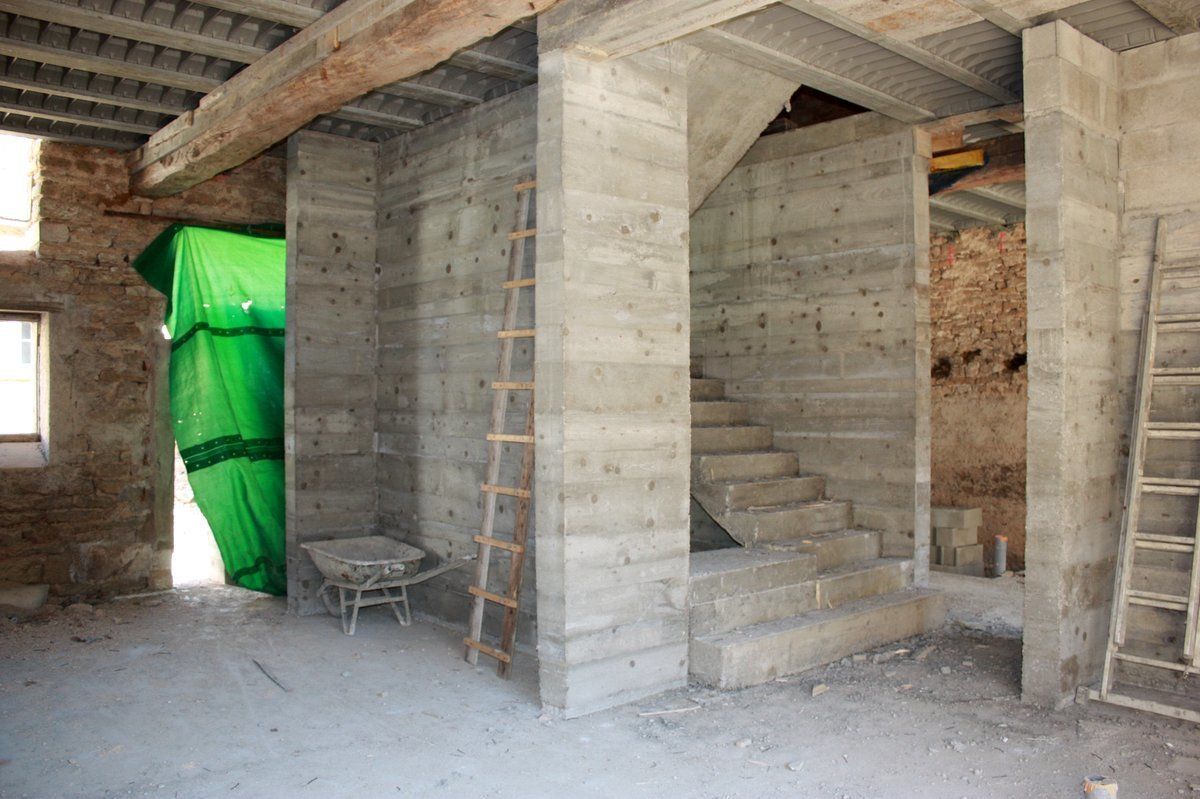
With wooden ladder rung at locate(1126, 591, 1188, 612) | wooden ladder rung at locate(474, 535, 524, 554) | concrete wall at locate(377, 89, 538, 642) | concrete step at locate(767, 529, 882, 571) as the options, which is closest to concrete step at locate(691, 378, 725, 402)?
concrete step at locate(767, 529, 882, 571)

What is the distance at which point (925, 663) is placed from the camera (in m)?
5.73

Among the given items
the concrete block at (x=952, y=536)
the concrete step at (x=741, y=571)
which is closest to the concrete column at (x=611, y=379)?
the concrete step at (x=741, y=571)

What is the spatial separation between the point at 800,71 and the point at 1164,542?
10.9ft

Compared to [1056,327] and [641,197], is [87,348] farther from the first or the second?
[1056,327]

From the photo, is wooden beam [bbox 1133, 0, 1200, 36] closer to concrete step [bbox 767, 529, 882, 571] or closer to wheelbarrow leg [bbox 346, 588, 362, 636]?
concrete step [bbox 767, 529, 882, 571]

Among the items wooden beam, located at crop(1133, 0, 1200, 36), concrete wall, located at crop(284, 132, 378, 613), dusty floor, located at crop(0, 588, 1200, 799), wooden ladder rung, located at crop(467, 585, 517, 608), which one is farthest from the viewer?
concrete wall, located at crop(284, 132, 378, 613)

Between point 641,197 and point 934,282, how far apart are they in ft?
23.6

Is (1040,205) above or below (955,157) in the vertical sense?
below

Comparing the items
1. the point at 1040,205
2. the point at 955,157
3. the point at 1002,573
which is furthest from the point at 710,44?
the point at 1002,573

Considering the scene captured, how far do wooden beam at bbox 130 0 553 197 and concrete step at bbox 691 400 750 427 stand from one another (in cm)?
323

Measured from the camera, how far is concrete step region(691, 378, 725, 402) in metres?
7.52

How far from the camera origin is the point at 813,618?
5.84m

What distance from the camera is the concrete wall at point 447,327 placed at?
621cm

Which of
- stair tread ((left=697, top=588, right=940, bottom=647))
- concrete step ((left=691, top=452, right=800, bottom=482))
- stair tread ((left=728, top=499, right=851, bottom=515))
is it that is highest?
concrete step ((left=691, top=452, right=800, bottom=482))
